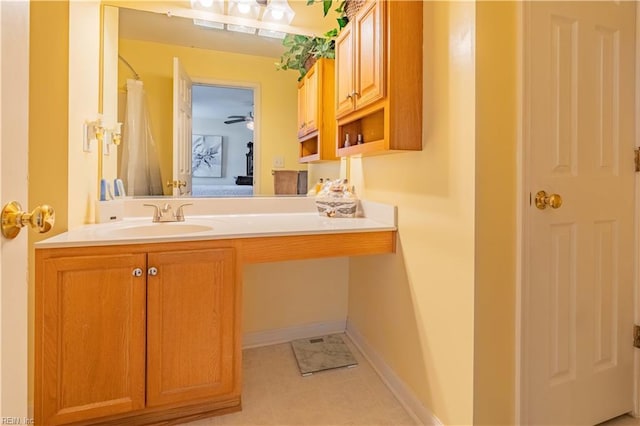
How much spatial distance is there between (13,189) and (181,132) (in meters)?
1.47

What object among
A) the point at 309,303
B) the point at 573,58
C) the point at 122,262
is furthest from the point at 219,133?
the point at 573,58

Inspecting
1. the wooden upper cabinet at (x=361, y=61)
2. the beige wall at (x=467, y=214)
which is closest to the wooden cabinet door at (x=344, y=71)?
the wooden upper cabinet at (x=361, y=61)

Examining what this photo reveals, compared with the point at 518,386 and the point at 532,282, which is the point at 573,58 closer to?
the point at 532,282

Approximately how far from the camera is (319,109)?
217cm

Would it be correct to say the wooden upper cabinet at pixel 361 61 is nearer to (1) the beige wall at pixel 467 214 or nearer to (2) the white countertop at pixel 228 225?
(1) the beige wall at pixel 467 214

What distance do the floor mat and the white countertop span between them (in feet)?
2.65

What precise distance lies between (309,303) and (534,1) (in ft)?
6.28

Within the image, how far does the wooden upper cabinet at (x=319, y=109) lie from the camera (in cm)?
217

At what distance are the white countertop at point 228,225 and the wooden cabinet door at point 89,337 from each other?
10 centimetres

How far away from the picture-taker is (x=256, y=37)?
2178mm

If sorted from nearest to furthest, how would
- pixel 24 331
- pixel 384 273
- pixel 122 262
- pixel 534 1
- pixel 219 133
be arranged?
pixel 24 331 → pixel 534 1 → pixel 122 262 → pixel 384 273 → pixel 219 133

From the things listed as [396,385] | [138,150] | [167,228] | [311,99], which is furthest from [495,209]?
[138,150]

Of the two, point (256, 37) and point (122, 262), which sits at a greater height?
point (256, 37)

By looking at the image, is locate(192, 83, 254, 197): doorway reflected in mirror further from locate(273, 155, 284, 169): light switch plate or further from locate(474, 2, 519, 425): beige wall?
locate(474, 2, 519, 425): beige wall
